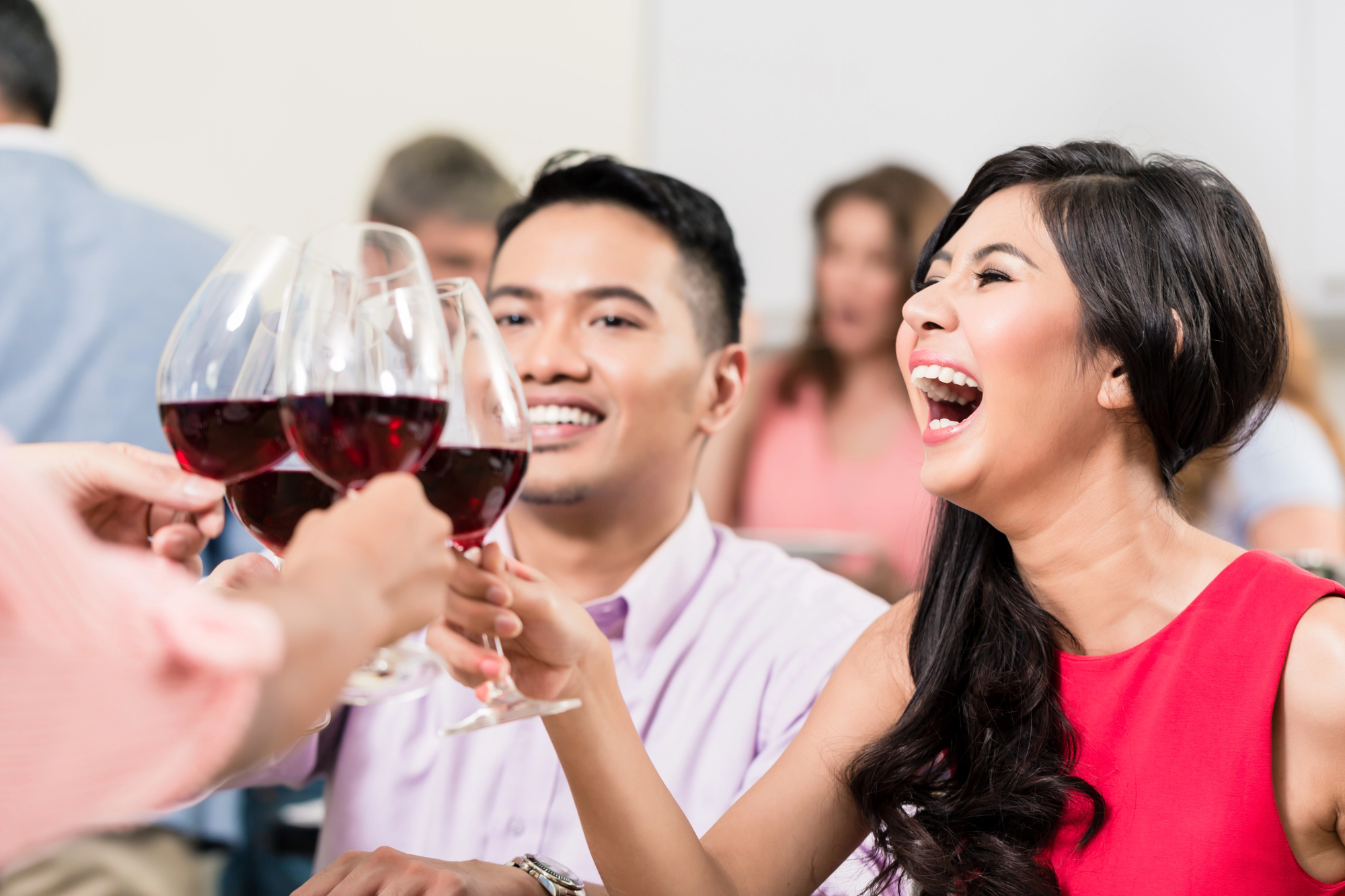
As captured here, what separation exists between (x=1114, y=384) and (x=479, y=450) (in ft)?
2.00

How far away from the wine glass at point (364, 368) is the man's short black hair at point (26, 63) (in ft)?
5.11

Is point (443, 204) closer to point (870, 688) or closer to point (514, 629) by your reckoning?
point (870, 688)

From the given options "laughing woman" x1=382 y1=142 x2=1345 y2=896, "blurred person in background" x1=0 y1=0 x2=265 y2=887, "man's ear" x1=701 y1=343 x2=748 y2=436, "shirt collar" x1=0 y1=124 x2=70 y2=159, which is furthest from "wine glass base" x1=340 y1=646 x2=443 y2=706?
"shirt collar" x1=0 y1=124 x2=70 y2=159

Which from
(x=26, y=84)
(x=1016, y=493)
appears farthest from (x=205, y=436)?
(x=26, y=84)

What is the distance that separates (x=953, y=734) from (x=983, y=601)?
0.14 metres

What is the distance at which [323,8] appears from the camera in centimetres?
367

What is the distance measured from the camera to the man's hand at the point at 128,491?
31.9 inches

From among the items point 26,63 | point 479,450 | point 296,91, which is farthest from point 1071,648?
point 296,91

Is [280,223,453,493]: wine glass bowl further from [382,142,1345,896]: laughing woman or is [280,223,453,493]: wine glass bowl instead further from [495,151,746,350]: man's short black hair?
[495,151,746,350]: man's short black hair

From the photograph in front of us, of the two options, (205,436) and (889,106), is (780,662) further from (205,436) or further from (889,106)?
(889,106)

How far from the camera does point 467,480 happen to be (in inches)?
30.9

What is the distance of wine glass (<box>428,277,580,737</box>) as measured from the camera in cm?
78

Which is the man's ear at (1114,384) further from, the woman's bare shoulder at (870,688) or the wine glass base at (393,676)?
the wine glass base at (393,676)

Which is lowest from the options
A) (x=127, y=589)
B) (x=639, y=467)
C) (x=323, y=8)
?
(x=639, y=467)
